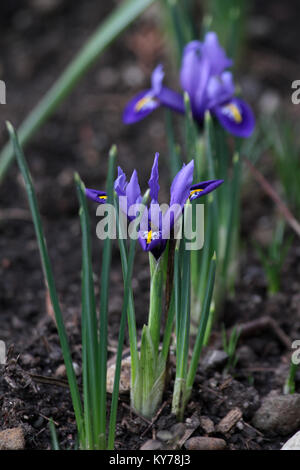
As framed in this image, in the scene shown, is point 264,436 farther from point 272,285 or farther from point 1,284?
point 1,284

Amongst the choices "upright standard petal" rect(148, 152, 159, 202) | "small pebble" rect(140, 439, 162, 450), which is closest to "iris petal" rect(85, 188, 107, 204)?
"upright standard petal" rect(148, 152, 159, 202)

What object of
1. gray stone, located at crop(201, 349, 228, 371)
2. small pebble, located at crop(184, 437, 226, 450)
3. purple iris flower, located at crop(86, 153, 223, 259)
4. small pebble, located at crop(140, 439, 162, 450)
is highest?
purple iris flower, located at crop(86, 153, 223, 259)

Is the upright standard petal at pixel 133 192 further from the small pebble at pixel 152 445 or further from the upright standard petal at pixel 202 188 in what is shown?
the small pebble at pixel 152 445

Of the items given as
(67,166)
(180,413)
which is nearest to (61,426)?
(180,413)

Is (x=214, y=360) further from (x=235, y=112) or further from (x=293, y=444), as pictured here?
(x=235, y=112)

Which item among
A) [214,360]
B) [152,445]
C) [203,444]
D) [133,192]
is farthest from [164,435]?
[133,192]

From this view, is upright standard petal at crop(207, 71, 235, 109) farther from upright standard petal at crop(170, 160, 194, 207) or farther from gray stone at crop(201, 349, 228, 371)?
gray stone at crop(201, 349, 228, 371)

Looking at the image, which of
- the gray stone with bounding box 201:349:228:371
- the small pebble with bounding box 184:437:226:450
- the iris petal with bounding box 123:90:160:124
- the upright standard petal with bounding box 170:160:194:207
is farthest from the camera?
the iris petal with bounding box 123:90:160:124
